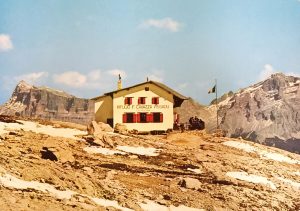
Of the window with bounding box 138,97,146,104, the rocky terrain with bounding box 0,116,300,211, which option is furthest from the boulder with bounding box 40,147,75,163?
the window with bounding box 138,97,146,104

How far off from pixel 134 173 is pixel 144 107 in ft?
90.5

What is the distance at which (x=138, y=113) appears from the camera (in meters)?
55.4

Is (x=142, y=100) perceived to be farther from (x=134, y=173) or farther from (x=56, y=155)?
(x=56, y=155)

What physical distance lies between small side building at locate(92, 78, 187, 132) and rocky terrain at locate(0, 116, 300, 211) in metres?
9.11

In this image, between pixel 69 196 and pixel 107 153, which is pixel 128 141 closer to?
pixel 107 153

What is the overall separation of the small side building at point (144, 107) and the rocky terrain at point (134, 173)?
9112 mm

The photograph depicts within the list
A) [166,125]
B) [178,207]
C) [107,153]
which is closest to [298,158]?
[166,125]

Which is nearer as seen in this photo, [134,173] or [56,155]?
[56,155]

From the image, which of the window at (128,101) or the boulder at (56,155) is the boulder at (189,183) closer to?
the boulder at (56,155)

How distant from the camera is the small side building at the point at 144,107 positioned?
181ft

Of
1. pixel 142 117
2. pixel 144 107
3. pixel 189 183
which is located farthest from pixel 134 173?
pixel 144 107

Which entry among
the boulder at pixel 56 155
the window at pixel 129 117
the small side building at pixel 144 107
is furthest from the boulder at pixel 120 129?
the boulder at pixel 56 155

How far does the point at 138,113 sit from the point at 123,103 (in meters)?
2.52

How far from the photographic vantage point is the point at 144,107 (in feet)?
183
